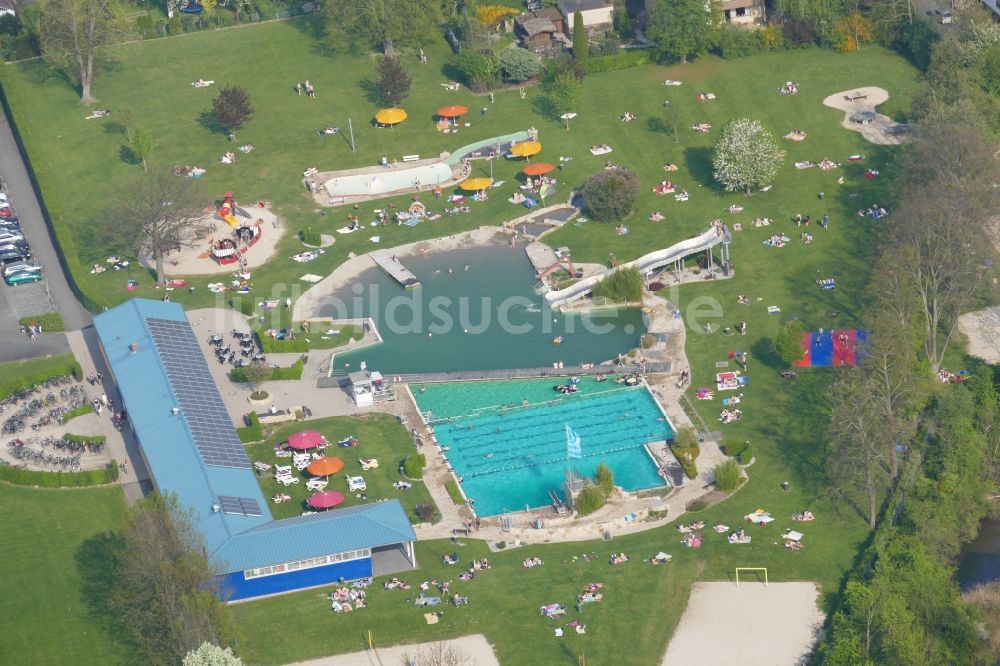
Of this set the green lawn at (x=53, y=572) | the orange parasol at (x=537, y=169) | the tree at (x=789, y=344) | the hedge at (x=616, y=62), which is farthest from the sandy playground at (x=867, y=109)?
Result: the green lawn at (x=53, y=572)

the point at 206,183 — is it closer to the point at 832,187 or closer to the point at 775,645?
the point at 832,187

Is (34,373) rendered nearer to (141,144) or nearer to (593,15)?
(141,144)

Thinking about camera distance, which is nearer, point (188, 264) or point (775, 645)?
point (775, 645)

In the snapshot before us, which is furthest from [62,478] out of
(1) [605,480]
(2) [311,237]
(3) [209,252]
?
(2) [311,237]

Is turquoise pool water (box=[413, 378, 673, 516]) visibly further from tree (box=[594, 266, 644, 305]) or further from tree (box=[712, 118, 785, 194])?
tree (box=[712, 118, 785, 194])

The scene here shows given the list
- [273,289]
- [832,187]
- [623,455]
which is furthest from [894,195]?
[273,289]

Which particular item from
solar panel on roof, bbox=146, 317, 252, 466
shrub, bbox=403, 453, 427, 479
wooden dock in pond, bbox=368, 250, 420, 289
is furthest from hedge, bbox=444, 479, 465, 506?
wooden dock in pond, bbox=368, 250, 420, 289
